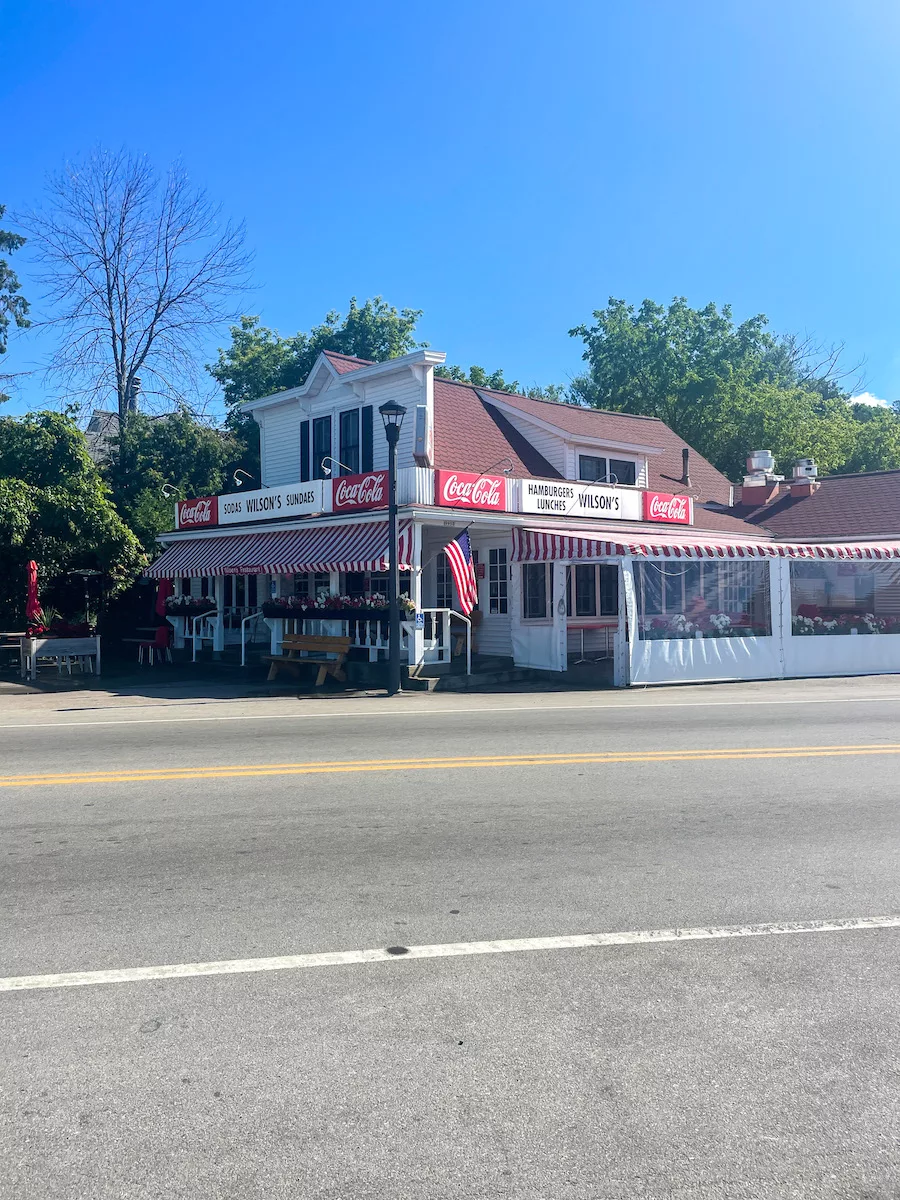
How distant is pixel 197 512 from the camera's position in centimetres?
2506

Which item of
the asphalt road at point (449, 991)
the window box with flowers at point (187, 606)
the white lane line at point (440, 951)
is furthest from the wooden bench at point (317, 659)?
the white lane line at point (440, 951)

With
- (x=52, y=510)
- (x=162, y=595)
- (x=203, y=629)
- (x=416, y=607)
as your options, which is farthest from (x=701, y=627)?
(x=52, y=510)

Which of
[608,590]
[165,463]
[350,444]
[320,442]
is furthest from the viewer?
[165,463]

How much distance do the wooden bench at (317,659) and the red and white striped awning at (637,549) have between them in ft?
14.5

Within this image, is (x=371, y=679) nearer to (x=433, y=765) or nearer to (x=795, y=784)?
(x=433, y=765)

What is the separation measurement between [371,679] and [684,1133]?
1584 centimetres

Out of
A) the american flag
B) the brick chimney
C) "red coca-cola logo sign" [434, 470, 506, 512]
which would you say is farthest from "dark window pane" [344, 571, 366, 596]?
the brick chimney

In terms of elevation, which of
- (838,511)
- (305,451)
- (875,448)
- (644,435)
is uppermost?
(875,448)

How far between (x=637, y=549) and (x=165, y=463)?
1821cm

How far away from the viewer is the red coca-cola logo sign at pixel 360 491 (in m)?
19.5

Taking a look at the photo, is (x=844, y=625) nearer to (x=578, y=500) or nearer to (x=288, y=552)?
(x=578, y=500)

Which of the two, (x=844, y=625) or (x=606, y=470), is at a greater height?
(x=606, y=470)

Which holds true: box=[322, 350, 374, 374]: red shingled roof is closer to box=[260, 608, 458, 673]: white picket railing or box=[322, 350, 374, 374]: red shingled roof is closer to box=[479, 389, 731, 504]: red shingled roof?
box=[479, 389, 731, 504]: red shingled roof

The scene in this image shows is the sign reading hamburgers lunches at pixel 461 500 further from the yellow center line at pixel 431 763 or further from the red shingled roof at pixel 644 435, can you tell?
the yellow center line at pixel 431 763
